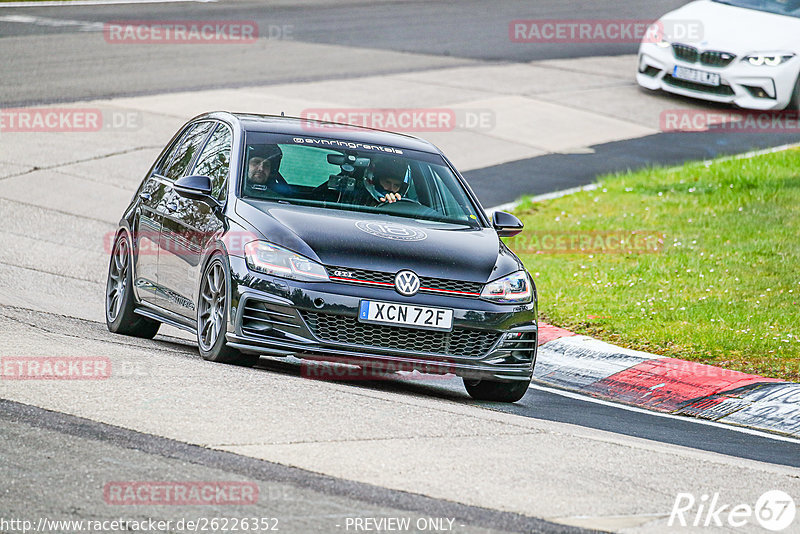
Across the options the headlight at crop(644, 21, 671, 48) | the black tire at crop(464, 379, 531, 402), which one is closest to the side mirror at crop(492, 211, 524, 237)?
the black tire at crop(464, 379, 531, 402)

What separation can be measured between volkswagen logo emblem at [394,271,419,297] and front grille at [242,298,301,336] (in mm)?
629

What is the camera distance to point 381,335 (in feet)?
26.5

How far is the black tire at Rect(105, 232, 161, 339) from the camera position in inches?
392

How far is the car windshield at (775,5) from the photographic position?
69.1 ft

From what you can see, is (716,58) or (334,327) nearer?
(334,327)

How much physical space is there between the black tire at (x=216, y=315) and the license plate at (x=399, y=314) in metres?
0.82

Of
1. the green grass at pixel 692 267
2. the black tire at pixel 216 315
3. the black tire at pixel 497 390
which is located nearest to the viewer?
the black tire at pixel 216 315

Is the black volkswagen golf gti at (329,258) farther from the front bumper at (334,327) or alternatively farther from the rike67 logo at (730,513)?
the rike67 logo at (730,513)

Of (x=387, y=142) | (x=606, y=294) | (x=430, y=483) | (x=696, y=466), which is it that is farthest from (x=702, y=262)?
(x=430, y=483)

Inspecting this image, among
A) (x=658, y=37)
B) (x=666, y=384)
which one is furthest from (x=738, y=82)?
(x=666, y=384)

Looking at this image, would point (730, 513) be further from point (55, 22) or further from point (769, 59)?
point (55, 22)

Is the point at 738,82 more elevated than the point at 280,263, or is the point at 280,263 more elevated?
the point at 280,263

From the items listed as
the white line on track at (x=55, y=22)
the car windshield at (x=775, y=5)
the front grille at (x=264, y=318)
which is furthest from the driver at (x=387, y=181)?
the white line on track at (x=55, y=22)

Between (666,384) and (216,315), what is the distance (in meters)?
3.30
